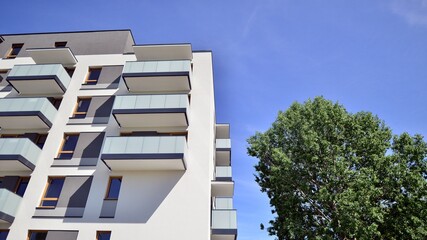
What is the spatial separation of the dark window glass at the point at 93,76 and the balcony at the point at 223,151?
10953 millimetres

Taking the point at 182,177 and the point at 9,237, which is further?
the point at 182,177

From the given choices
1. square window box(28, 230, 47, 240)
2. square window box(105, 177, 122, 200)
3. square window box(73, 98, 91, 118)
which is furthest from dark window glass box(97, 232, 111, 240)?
square window box(73, 98, 91, 118)

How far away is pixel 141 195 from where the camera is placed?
1406 centimetres

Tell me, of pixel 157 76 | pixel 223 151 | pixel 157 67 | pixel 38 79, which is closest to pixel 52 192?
pixel 38 79

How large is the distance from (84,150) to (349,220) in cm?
1566

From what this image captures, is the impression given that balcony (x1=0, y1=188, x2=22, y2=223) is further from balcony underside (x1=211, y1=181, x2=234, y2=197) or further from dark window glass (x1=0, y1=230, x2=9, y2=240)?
balcony underside (x1=211, y1=181, x2=234, y2=197)

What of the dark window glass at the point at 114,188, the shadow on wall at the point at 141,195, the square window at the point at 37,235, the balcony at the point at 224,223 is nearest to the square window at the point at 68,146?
the dark window glass at the point at 114,188

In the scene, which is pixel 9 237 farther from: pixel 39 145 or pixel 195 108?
pixel 195 108

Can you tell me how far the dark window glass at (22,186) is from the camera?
14961 mm

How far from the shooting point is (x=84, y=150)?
1583 centimetres

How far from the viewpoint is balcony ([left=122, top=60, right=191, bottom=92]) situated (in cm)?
1698

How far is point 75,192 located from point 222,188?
341 inches

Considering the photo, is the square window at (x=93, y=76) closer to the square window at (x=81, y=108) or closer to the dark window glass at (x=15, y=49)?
the square window at (x=81, y=108)

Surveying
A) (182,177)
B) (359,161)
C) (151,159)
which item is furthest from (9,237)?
(359,161)
